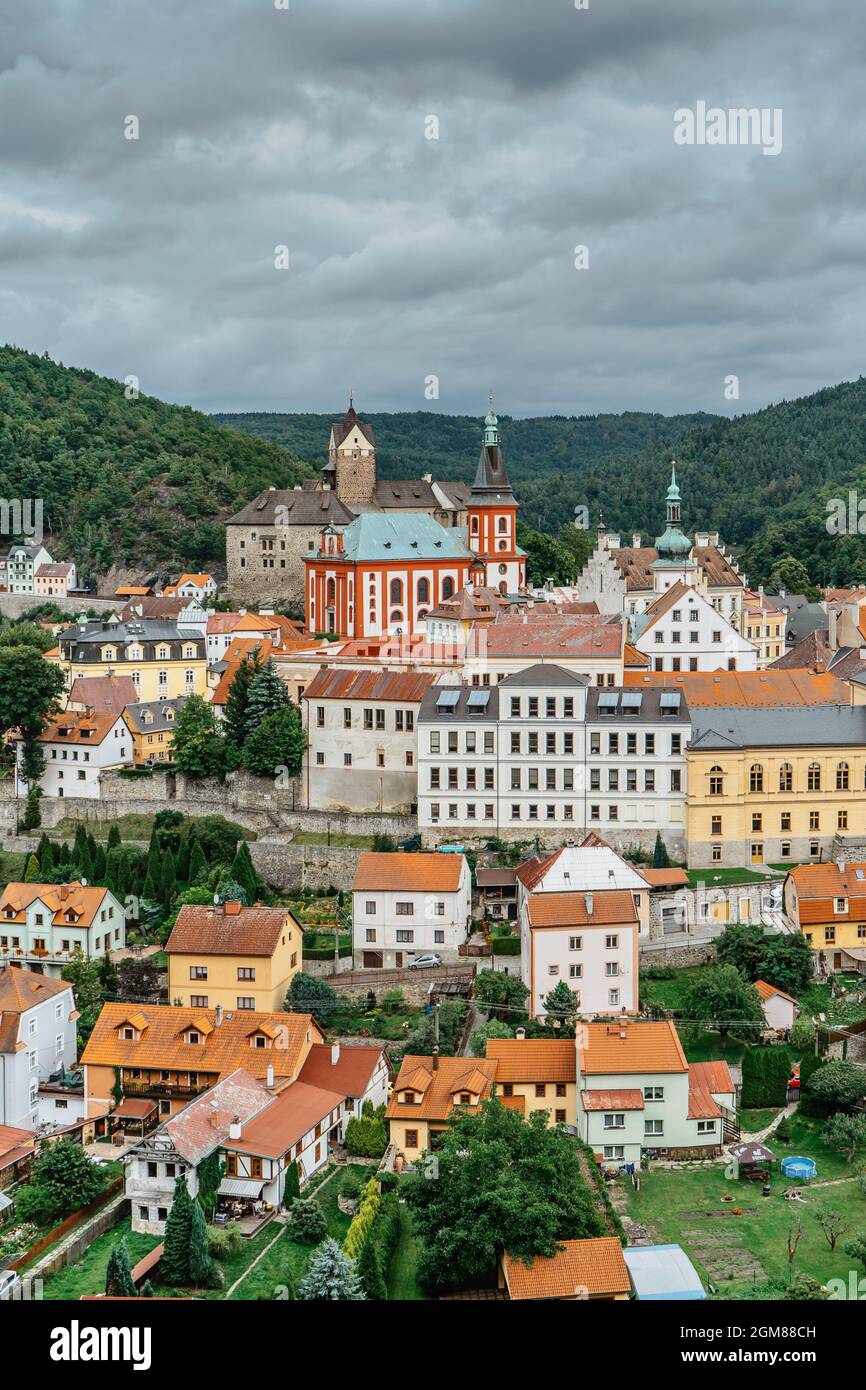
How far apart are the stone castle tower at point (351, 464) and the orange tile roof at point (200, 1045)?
54470 mm

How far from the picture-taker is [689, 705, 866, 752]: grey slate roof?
1986 inches

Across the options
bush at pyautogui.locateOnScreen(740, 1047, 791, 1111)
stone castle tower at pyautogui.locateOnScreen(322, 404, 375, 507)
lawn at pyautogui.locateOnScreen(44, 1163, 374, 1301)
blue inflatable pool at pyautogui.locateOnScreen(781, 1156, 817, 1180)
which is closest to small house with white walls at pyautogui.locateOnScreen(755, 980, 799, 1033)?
bush at pyautogui.locateOnScreen(740, 1047, 791, 1111)

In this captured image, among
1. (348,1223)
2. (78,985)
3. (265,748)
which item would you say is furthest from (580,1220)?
(265,748)

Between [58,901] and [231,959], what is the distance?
8433 mm

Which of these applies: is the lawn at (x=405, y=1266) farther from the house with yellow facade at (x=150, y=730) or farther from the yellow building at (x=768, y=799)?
the house with yellow facade at (x=150, y=730)

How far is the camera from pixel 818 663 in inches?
2391

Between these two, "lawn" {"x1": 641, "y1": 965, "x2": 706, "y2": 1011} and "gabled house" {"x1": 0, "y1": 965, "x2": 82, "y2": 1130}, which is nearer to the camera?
"gabled house" {"x1": 0, "y1": 965, "x2": 82, "y2": 1130}

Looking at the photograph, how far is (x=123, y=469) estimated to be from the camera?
407 feet

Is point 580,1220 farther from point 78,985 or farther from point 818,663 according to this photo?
point 818,663

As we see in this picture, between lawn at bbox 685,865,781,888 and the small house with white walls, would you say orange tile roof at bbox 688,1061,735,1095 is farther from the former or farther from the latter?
lawn at bbox 685,865,781,888

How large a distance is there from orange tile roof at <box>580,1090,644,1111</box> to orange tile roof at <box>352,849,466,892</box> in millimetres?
10384

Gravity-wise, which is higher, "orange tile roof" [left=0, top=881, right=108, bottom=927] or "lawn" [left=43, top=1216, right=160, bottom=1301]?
"orange tile roof" [left=0, top=881, right=108, bottom=927]

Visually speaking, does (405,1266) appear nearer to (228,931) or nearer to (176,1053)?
(176,1053)
